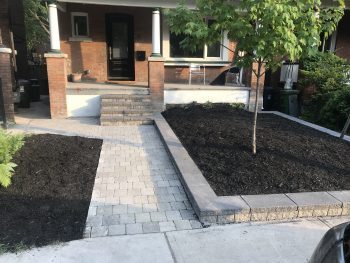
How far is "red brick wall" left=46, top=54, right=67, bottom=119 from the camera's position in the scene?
28.7 ft

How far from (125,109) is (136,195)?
4704 millimetres

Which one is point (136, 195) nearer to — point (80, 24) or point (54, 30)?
point (54, 30)

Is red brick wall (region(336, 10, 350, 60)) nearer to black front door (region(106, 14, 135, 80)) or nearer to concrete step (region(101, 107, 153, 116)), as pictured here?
black front door (region(106, 14, 135, 80))

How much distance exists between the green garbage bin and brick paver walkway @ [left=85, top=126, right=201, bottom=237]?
535cm

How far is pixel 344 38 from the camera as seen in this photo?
12844mm

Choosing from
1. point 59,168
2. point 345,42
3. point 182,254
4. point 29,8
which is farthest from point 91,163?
point 29,8

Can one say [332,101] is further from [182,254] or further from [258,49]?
[182,254]

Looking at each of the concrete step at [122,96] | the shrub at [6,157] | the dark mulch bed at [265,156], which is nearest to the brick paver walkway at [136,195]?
the dark mulch bed at [265,156]

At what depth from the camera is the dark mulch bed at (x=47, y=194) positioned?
3.41 metres

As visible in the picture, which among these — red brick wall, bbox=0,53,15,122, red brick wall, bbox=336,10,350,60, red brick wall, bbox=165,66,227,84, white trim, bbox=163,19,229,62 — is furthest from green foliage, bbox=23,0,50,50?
red brick wall, bbox=336,10,350,60

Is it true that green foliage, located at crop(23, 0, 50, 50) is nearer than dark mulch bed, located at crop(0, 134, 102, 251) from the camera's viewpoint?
No

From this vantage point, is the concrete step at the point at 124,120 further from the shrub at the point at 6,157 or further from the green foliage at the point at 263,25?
the green foliage at the point at 263,25

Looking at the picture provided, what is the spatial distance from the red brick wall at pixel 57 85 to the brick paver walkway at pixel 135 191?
5.16 ft

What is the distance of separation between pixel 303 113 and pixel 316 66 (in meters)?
1.59
